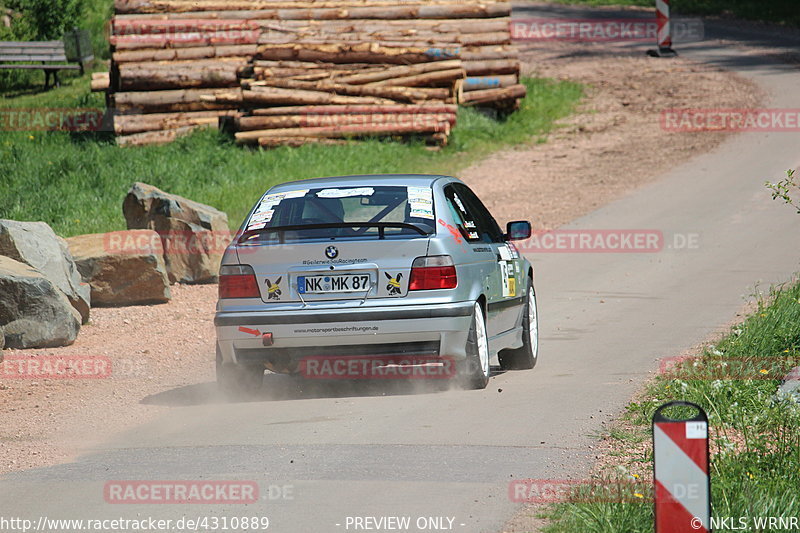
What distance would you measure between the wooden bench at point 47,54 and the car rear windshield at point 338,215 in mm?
23800

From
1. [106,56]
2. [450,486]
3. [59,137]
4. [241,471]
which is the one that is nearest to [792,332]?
[450,486]

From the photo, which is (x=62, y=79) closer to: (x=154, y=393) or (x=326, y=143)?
(x=326, y=143)

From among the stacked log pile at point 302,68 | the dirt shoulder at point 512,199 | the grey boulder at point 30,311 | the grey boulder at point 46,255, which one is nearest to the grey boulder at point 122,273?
the dirt shoulder at point 512,199

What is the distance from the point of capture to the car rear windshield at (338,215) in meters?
8.01

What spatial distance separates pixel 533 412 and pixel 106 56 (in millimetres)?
30122

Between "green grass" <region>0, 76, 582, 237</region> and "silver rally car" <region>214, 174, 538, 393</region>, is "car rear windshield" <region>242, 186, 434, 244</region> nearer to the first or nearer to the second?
"silver rally car" <region>214, 174, 538, 393</region>

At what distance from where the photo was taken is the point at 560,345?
413 inches

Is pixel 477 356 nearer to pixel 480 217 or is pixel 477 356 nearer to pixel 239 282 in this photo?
pixel 480 217

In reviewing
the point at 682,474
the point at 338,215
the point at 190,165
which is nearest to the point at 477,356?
the point at 338,215

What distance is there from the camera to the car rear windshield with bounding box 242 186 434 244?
8.01m

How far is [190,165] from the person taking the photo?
21125 millimetres

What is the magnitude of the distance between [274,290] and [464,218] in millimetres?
1742

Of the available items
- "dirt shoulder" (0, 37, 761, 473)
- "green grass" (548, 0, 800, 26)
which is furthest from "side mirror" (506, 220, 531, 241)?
"green grass" (548, 0, 800, 26)

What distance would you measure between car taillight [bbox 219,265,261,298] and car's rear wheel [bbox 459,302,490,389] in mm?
1554
